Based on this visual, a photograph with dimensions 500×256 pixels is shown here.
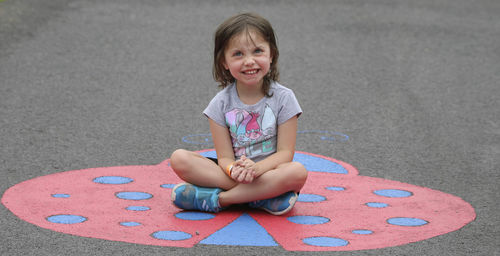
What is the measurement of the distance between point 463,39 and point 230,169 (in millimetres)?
4784

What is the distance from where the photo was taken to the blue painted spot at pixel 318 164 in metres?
3.54

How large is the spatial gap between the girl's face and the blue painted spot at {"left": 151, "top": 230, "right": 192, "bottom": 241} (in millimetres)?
739

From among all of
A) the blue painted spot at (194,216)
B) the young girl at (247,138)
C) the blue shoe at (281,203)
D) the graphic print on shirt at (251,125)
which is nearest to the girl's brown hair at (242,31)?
the young girl at (247,138)

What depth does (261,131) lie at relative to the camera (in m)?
2.93

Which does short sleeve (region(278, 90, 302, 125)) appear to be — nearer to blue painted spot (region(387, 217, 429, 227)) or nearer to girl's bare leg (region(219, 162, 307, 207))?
girl's bare leg (region(219, 162, 307, 207))

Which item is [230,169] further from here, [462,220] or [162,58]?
[162,58]

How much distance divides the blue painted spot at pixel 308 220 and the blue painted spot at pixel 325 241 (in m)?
0.20

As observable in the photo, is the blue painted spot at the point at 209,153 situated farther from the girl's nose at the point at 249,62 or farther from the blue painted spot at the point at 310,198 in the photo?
the girl's nose at the point at 249,62

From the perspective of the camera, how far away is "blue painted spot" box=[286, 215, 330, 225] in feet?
9.02

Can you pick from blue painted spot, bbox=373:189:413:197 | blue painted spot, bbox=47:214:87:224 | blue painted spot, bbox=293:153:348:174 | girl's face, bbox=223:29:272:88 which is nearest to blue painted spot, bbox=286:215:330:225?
blue painted spot, bbox=373:189:413:197

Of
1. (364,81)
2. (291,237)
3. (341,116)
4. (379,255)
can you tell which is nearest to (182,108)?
(341,116)

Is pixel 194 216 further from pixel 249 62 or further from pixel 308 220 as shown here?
pixel 249 62

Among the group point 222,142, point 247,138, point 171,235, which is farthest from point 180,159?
point 171,235

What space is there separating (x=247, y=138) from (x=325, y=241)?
2.14 ft
